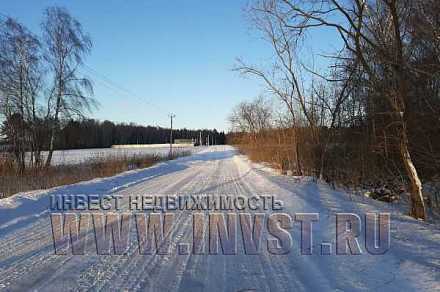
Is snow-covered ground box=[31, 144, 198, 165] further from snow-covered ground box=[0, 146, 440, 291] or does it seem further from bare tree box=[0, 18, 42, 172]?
snow-covered ground box=[0, 146, 440, 291]

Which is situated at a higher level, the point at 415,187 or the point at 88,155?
the point at 415,187

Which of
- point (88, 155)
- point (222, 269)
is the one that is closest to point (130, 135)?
point (88, 155)

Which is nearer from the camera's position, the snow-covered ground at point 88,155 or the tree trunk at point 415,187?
the tree trunk at point 415,187

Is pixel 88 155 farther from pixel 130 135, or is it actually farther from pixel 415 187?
pixel 130 135

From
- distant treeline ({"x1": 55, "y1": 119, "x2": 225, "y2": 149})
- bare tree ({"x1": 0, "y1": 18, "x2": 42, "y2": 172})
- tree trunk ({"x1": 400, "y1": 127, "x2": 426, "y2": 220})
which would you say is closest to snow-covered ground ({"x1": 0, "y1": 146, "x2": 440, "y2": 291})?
tree trunk ({"x1": 400, "y1": 127, "x2": 426, "y2": 220})

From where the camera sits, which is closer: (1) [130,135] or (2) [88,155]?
(2) [88,155]

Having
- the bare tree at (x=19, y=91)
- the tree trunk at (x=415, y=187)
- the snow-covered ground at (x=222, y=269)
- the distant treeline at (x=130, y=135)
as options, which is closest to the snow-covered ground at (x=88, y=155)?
the bare tree at (x=19, y=91)

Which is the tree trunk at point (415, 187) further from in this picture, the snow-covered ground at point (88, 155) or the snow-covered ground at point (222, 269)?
the snow-covered ground at point (88, 155)

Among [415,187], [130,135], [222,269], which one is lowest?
[222,269]

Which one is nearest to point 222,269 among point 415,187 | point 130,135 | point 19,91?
point 415,187

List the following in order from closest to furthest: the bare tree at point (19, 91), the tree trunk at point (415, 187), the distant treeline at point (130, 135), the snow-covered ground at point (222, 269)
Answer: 1. the snow-covered ground at point (222, 269)
2. the tree trunk at point (415, 187)
3. the bare tree at point (19, 91)
4. the distant treeline at point (130, 135)

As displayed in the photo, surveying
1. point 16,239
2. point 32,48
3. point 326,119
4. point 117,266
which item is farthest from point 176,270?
point 32,48

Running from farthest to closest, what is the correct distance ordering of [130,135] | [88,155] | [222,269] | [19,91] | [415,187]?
[130,135]
[88,155]
[19,91]
[415,187]
[222,269]

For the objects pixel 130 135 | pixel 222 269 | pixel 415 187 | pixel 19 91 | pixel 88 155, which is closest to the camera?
pixel 222 269
